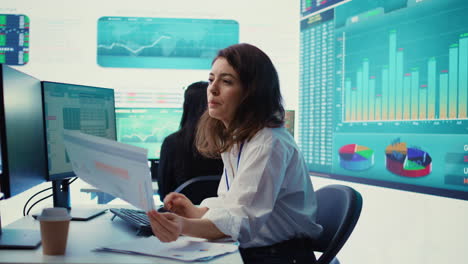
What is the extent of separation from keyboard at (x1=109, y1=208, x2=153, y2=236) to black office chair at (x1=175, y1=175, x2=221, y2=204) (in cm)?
77

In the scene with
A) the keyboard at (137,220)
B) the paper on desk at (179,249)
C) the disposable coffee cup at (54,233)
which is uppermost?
the disposable coffee cup at (54,233)

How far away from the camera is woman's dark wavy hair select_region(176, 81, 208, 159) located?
223cm

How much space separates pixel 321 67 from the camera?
9.57 ft

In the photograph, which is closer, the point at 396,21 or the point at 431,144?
the point at 431,144

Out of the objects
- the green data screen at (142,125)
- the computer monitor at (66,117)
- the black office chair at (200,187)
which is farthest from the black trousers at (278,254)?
the green data screen at (142,125)

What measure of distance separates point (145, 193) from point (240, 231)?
314mm

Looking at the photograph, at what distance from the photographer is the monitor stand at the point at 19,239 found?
0.96 m

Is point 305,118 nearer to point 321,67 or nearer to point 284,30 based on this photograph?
point 321,67

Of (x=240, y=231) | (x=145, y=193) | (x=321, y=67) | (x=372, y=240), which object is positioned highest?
(x=321, y=67)

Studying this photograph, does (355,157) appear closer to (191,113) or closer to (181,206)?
(191,113)

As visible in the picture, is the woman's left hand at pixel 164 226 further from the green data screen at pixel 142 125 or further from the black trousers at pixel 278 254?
the green data screen at pixel 142 125

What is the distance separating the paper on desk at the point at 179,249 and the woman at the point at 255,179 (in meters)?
0.03

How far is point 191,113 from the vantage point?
91.5 inches

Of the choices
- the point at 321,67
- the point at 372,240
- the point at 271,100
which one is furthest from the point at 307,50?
the point at 271,100
